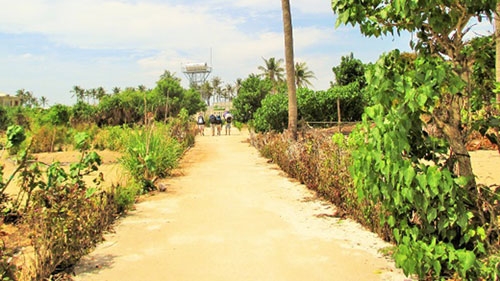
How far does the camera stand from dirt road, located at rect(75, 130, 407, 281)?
4.07 meters

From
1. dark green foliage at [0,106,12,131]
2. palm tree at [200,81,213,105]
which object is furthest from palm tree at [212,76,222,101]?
dark green foliage at [0,106,12,131]

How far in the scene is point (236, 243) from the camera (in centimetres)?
501

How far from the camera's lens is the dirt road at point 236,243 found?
4.07 meters

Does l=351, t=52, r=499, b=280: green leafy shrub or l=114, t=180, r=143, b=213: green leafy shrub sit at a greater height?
l=351, t=52, r=499, b=280: green leafy shrub

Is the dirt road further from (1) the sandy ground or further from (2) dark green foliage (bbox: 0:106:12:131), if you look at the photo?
(2) dark green foliage (bbox: 0:106:12:131)

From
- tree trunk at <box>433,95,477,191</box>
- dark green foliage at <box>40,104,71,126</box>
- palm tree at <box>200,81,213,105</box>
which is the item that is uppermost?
palm tree at <box>200,81,213,105</box>

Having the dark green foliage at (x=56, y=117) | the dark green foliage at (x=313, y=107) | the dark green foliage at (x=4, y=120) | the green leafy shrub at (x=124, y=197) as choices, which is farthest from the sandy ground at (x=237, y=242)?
the dark green foliage at (x=4, y=120)

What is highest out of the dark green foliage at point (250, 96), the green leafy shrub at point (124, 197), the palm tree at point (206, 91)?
the palm tree at point (206, 91)

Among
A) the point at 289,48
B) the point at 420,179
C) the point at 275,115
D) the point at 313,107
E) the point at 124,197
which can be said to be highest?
the point at 289,48

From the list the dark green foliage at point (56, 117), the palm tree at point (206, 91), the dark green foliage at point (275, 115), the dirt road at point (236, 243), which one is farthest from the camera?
the palm tree at point (206, 91)

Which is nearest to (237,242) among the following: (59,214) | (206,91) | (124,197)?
(59,214)

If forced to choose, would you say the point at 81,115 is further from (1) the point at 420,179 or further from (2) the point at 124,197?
(1) the point at 420,179

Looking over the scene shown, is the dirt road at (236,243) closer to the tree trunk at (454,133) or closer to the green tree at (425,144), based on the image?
the green tree at (425,144)

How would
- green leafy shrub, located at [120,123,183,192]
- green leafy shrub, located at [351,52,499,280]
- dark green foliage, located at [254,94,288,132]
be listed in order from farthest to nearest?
dark green foliage, located at [254,94,288,132] < green leafy shrub, located at [120,123,183,192] < green leafy shrub, located at [351,52,499,280]
